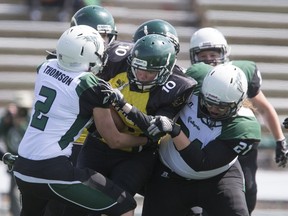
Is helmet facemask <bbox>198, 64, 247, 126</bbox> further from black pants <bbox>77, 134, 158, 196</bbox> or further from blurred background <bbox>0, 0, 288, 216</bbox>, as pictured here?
blurred background <bbox>0, 0, 288, 216</bbox>

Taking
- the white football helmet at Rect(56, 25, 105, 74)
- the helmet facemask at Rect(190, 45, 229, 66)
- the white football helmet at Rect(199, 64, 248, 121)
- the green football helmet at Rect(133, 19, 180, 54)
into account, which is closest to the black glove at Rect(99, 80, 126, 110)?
the white football helmet at Rect(56, 25, 105, 74)

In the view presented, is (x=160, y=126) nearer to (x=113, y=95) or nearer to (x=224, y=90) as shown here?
(x=113, y=95)

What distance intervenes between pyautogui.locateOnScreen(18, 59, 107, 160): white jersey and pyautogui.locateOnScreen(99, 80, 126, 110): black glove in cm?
5

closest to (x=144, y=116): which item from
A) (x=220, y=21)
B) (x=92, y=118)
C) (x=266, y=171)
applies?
(x=92, y=118)

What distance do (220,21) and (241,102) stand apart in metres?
6.57

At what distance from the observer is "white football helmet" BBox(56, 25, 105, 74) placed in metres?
4.84

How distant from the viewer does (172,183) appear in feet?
17.3

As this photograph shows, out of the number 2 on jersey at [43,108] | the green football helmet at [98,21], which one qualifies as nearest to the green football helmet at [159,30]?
the green football helmet at [98,21]

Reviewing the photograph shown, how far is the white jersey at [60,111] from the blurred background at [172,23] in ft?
16.0

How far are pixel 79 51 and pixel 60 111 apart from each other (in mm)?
324

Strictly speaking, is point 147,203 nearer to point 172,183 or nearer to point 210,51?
point 172,183

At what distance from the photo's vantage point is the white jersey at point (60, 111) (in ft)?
15.7

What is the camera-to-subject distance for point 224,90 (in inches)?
194

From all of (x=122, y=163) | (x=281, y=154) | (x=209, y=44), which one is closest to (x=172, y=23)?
(x=209, y=44)
